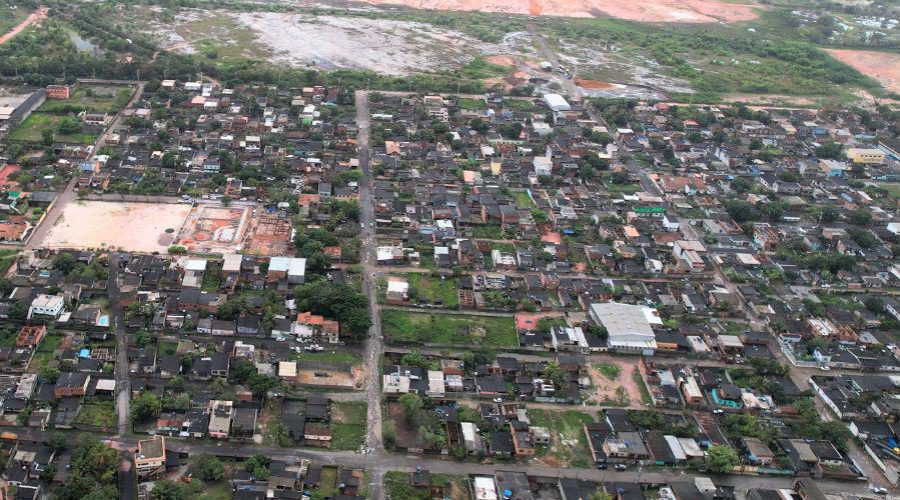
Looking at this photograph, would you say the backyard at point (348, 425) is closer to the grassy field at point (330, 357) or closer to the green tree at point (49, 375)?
the grassy field at point (330, 357)

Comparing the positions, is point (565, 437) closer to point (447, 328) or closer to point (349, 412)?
point (447, 328)

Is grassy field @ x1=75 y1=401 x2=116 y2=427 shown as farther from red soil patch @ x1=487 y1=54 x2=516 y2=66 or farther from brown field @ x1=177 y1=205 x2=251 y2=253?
red soil patch @ x1=487 y1=54 x2=516 y2=66

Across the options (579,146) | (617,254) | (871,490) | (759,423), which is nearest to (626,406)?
(759,423)

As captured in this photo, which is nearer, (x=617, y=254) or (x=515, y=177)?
(x=617, y=254)

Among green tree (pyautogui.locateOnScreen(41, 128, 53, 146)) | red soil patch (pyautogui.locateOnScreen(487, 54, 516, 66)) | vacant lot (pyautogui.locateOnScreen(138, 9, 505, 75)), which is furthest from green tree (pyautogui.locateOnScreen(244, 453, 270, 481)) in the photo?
red soil patch (pyautogui.locateOnScreen(487, 54, 516, 66))

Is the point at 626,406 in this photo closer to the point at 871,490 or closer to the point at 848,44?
the point at 871,490

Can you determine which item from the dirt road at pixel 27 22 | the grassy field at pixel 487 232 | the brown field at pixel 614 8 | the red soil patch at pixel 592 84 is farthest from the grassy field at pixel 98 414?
the brown field at pixel 614 8
